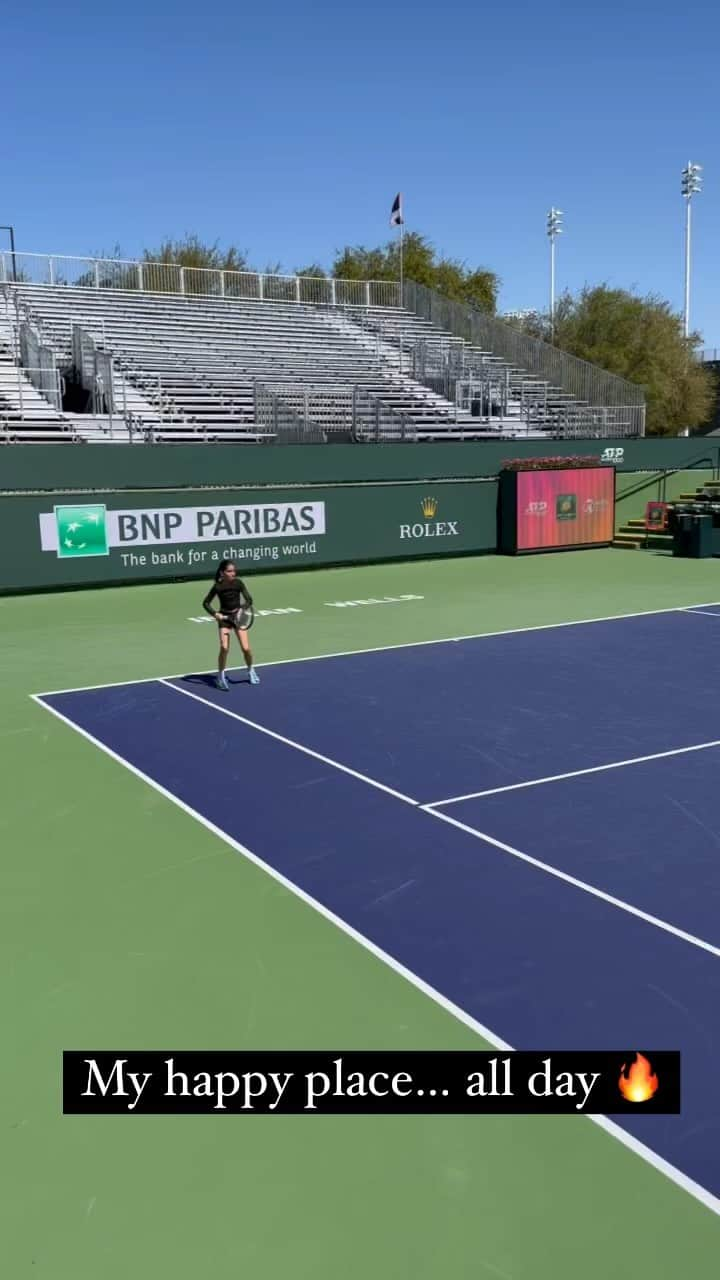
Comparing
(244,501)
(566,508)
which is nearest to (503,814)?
(244,501)

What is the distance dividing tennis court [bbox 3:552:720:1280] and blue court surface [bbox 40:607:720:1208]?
32mm

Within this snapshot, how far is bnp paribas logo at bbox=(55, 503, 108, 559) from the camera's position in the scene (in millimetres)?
24312

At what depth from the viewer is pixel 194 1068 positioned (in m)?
5.54

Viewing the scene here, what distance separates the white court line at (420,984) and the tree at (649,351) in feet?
193

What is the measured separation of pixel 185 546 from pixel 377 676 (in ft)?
40.0

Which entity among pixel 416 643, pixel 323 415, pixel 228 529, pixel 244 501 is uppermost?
pixel 323 415

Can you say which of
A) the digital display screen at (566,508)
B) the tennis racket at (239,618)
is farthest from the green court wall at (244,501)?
the tennis racket at (239,618)

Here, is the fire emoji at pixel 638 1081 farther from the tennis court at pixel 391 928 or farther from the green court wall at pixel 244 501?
the green court wall at pixel 244 501

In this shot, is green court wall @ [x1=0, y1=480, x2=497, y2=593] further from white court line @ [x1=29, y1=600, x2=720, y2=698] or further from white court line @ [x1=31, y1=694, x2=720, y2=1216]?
white court line @ [x1=31, y1=694, x2=720, y2=1216]

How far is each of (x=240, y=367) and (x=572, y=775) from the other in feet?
94.0

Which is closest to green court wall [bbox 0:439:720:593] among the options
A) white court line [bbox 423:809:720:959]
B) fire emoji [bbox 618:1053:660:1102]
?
white court line [bbox 423:809:720:959]

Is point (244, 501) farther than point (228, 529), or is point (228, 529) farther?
point (244, 501)

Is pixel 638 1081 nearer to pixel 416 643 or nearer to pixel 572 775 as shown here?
pixel 572 775

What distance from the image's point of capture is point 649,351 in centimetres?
6381
